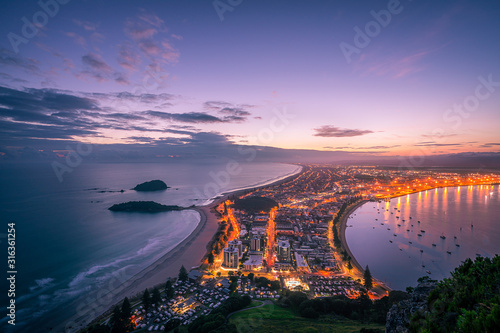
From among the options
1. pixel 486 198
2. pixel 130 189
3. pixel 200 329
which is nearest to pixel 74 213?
pixel 130 189

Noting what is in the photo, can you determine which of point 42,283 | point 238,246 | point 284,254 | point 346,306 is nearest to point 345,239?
point 284,254

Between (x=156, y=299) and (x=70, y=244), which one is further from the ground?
(x=70, y=244)

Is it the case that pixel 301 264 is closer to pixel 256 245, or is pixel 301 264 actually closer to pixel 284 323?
pixel 256 245

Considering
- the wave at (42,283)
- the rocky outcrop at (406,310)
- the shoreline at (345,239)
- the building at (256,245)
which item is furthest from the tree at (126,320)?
the shoreline at (345,239)

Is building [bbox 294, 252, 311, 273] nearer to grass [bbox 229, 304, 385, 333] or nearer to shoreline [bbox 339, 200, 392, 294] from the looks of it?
shoreline [bbox 339, 200, 392, 294]

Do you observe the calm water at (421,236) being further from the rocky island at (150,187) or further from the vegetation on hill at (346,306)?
the rocky island at (150,187)
